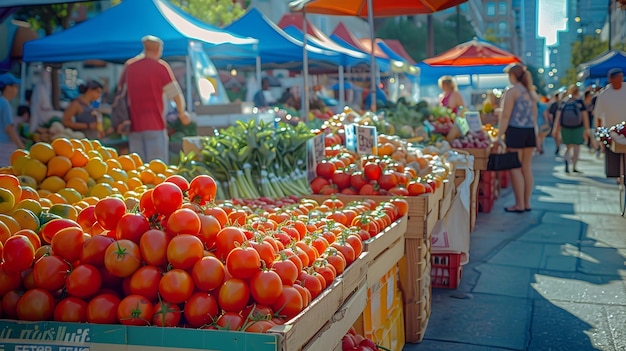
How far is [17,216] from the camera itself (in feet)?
9.32

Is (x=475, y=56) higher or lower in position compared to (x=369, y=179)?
higher

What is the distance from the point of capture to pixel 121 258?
2.28 metres

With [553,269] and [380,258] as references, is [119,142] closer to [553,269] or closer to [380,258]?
[553,269]

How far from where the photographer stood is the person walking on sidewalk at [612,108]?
9.23 metres

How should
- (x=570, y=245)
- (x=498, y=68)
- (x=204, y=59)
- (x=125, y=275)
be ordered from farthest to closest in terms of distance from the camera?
(x=498, y=68), (x=204, y=59), (x=570, y=245), (x=125, y=275)

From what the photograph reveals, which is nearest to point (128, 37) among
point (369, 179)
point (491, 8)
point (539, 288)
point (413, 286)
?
point (369, 179)

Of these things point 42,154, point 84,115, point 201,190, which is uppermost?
point 84,115

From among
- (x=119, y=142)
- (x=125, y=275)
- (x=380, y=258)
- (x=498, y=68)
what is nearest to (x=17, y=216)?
(x=125, y=275)

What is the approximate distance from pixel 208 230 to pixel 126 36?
9.08 metres

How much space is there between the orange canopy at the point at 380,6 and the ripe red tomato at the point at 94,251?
6.19m

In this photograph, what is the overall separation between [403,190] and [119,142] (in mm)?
6203

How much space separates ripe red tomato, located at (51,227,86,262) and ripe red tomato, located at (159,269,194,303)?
375 millimetres

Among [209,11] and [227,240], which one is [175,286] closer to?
[227,240]

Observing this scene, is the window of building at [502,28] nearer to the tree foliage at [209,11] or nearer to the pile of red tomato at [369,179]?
the tree foliage at [209,11]
